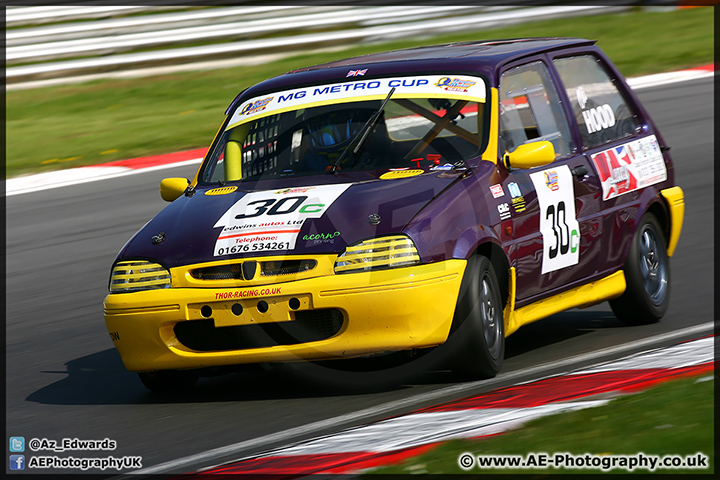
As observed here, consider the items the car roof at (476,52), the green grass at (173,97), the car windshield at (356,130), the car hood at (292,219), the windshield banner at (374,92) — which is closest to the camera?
the car hood at (292,219)

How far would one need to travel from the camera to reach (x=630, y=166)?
693cm

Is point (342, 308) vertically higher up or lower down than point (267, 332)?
higher up

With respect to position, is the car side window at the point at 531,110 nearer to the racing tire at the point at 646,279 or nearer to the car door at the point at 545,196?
the car door at the point at 545,196

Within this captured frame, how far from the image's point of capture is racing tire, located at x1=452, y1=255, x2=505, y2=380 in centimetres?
528

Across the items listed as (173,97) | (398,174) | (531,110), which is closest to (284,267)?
(398,174)

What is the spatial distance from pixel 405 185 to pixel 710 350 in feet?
5.51

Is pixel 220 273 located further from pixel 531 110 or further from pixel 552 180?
pixel 531 110

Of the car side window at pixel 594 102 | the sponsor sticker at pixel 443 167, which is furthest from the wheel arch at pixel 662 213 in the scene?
the sponsor sticker at pixel 443 167

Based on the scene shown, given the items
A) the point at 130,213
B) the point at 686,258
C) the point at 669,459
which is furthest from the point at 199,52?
the point at 669,459

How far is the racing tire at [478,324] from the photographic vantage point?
5.28m

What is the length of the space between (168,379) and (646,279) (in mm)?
3001

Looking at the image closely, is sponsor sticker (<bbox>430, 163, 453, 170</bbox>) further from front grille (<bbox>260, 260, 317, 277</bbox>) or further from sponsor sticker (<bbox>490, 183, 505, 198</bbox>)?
front grille (<bbox>260, 260, 317, 277</bbox>)

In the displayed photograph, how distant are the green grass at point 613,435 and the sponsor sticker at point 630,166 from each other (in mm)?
2241

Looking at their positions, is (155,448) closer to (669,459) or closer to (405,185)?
(405,185)
